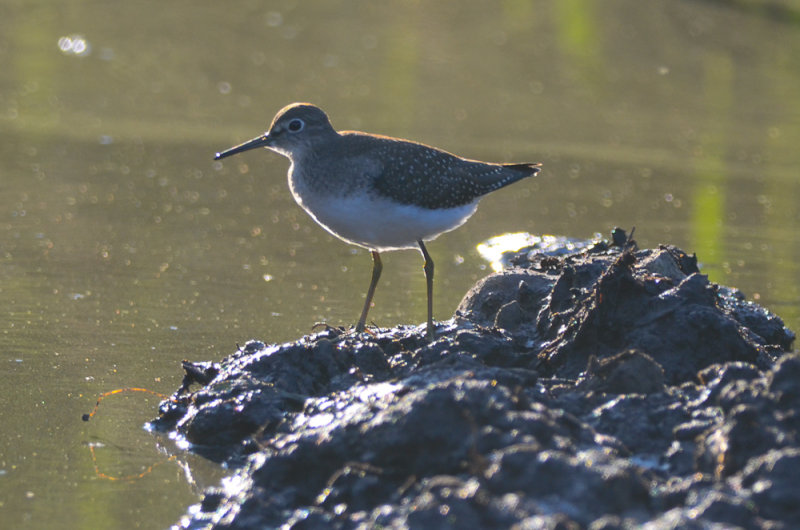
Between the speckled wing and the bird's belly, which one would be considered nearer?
the bird's belly

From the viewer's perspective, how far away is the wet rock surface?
3703mm

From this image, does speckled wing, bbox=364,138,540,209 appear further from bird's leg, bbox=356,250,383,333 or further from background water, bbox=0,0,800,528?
background water, bbox=0,0,800,528

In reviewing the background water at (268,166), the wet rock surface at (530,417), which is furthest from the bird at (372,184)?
the background water at (268,166)

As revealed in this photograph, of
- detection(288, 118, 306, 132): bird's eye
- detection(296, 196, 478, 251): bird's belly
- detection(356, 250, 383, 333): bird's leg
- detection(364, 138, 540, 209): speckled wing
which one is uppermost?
detection(288, 118, 306, 132): bird's eye

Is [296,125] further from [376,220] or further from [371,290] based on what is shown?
[371,290]

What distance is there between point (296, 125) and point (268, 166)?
15.6ft

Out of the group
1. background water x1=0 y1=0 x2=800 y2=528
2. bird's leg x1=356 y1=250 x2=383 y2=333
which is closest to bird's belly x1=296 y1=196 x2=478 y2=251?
bird's leg x1=356 y1=250 x2=383 y2=333

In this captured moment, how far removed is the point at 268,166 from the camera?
36.5 ft

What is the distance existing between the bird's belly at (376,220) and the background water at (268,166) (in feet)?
2.99

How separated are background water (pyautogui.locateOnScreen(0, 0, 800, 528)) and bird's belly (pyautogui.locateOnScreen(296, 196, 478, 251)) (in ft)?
2.99

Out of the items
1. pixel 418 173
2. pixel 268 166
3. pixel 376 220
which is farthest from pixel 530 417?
pixel 268 166

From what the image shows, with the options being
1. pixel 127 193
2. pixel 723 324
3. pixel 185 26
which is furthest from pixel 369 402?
pixel 185 26

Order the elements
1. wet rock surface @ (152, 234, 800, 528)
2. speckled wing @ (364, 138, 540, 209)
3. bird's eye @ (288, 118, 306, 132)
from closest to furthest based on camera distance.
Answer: wet rock surface @ (152, 234, 800, 528) → speckled wing @ (364, 138, 540, 209) → bird's eye @ (288, 118, 306, 132)

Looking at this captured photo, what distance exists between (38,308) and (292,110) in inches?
73.3
